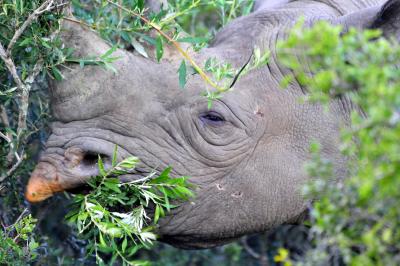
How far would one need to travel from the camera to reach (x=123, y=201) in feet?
16.2

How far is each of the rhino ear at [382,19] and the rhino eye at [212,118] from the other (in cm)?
84

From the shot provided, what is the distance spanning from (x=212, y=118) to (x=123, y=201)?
2.20ft

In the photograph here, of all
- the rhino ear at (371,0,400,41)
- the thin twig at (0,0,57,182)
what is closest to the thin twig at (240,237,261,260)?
the thin twig at (0,0,57,182)

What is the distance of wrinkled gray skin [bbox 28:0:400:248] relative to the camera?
4.92 meters

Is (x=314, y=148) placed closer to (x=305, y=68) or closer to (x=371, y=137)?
(x=371, y=137)

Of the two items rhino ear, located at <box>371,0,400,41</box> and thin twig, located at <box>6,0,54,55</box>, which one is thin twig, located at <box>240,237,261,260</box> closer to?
rhino ear, located at <box>371,0,400,41</box>

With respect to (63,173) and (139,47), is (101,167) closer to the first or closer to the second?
(63,173)

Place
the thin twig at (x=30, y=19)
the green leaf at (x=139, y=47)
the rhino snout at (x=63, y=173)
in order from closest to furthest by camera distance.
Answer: the thin twig at (x=30, y=19), the rhino snout at (x=63, y=173), the green leaf at (x=139, y=47)

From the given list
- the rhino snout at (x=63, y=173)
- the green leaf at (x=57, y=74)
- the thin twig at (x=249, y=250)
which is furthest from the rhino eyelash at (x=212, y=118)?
the thin twig at (x=249, y=250)

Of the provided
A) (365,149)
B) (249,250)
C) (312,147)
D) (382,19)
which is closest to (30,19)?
(382,19)

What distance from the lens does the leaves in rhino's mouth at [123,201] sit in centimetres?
472

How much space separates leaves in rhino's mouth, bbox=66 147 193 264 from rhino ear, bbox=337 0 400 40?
4.14 feet

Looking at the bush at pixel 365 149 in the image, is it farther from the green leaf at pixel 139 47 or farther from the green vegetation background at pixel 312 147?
the green leaf at pixel 139 47

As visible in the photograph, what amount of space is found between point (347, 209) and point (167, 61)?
2295mm
